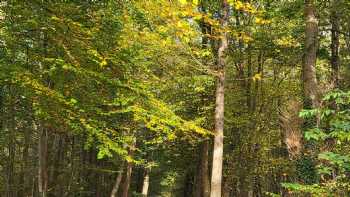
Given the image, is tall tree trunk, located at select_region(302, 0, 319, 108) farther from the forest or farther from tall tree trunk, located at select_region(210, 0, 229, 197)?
tall tree trunk, located at select_region(210, 0, 229, 197)

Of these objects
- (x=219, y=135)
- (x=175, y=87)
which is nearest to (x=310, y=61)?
(x=219, y=135)

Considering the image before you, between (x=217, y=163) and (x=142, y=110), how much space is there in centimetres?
460

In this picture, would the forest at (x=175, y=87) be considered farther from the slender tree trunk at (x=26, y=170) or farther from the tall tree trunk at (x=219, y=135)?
the slender tree trunk at (x=26, y=170)

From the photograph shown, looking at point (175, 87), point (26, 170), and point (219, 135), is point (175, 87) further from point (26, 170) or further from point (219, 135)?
point (26, 170)

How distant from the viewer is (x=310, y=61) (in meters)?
14.4

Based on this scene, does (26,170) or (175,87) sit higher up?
(175,87)

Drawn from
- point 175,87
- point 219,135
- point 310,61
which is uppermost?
point 175,87

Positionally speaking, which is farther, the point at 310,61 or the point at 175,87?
the point at 175,87

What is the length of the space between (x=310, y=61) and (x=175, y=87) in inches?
343

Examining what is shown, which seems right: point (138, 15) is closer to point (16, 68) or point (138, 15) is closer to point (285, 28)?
point (16, 68)

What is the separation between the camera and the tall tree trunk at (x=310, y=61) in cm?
1391

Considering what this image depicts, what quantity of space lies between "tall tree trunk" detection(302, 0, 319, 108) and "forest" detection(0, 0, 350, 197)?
0.04m

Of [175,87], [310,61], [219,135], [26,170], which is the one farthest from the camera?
[26,170]

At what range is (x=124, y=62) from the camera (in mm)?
10250
